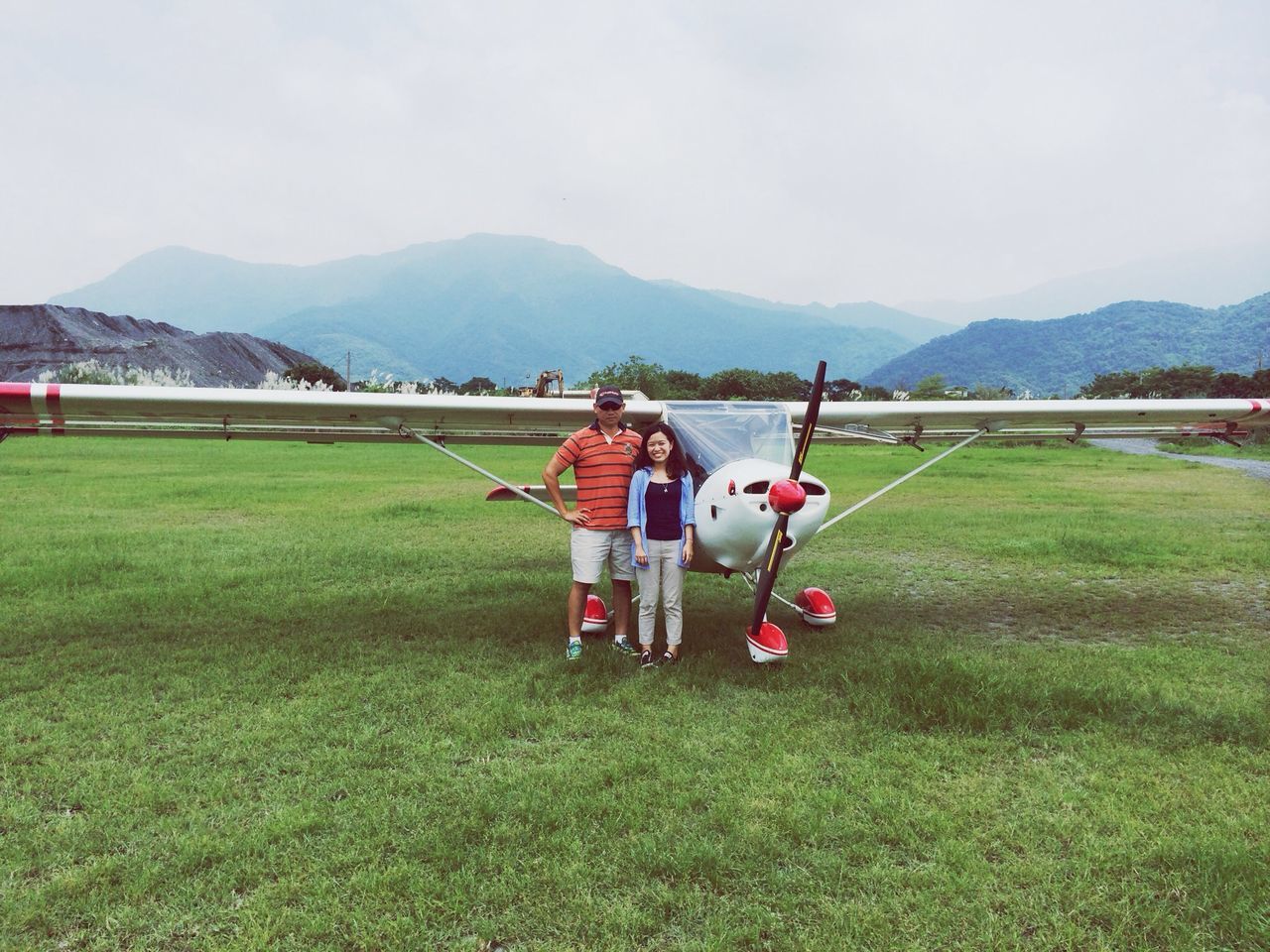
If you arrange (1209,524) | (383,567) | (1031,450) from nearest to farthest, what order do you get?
(383,567), (1209,524), (1031,450)

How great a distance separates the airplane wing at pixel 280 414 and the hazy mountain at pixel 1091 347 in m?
164

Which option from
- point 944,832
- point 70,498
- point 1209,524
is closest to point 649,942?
point 944,832

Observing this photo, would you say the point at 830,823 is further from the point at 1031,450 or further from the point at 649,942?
the point at 1031,450

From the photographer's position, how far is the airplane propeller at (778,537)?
4441 millimetres

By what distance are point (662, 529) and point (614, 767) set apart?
1921 mm

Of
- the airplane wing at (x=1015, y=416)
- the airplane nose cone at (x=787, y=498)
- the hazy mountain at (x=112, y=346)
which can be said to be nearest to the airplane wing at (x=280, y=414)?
the airplane wing at (x=1015, y=416)

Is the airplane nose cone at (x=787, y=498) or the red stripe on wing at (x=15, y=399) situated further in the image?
the red stripe on wing at (x=15, y=399)

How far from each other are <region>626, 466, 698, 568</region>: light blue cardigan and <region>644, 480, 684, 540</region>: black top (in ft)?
0.10

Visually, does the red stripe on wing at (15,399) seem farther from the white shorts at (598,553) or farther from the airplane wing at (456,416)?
the white shorts at (598,553)

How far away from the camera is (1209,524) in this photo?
12.3 m

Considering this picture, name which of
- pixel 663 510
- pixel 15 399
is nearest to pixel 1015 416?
pixel 663 510

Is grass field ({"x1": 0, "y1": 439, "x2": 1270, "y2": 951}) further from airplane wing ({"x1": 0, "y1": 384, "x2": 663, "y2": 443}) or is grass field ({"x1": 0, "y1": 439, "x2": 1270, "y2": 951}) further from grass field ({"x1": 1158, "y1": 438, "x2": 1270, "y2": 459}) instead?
grass field ({"x1": 1158, "y1": 438, "x2": 1270, "y2": 459})

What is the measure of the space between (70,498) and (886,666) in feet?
49.1

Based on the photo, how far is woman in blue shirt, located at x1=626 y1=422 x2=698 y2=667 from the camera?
522 centimetres
